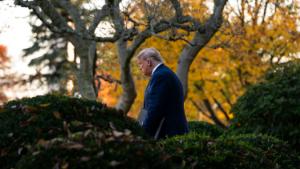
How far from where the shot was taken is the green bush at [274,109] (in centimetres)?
954

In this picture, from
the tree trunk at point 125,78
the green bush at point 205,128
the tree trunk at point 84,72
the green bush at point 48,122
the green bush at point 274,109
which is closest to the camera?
the green bush at point 48,122

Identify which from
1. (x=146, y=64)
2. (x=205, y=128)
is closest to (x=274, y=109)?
(x=205, y=128)

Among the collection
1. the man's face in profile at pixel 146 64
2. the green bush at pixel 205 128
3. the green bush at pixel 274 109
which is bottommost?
the green bush at pixel 205 128

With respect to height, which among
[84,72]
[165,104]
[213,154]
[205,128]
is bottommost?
[205,128]

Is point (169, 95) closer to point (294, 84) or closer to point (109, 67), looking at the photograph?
point (294, 84)

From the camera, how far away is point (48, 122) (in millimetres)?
4828

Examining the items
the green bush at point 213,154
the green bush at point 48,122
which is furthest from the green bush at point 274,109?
the green bush at point 48,122

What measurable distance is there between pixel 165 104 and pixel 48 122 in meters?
1.70

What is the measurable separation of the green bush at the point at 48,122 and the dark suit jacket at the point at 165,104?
912mm

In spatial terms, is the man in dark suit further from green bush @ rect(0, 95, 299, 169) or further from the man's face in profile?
green bush @ rect(0, 95, 299, 169)

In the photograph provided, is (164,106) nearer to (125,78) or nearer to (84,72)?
(84,72)

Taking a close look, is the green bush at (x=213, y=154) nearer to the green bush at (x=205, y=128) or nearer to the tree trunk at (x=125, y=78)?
the green bush at (x=205, y=128)

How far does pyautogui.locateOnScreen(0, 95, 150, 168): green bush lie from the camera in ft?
15.3

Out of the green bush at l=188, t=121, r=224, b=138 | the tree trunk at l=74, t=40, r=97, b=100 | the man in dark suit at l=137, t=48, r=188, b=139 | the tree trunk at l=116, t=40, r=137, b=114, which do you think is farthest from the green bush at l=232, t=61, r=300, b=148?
the tree trunk at l=116, t=40, r=137, b=114
